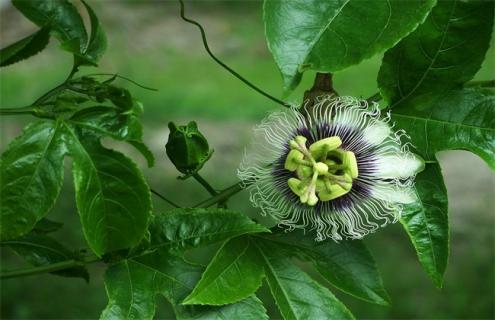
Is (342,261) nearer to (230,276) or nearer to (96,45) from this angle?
(230,276)

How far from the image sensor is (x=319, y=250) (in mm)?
734

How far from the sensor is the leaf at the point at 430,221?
0.66m

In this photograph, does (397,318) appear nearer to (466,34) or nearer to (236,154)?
(236,154)

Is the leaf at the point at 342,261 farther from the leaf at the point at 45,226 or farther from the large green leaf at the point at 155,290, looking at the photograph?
the leaf at the point at 45,226

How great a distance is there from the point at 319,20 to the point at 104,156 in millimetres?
202

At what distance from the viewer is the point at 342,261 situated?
725 millimetres

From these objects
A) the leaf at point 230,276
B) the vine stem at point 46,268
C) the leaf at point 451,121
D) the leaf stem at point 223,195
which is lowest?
the vine stem at point 46,268

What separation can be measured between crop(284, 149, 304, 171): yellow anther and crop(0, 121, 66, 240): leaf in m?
0.19

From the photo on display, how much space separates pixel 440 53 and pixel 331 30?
173 millimetres

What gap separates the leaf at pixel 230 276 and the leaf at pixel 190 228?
2cm

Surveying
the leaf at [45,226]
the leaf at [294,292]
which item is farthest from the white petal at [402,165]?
the leaf at [45,226]

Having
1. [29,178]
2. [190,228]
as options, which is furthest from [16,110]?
[190,228]

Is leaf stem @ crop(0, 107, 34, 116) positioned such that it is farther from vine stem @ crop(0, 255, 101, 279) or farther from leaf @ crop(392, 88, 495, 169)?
leaf @ crop(392, 88, 495, 169)

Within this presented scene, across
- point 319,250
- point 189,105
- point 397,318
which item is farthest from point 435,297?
point 319,250
